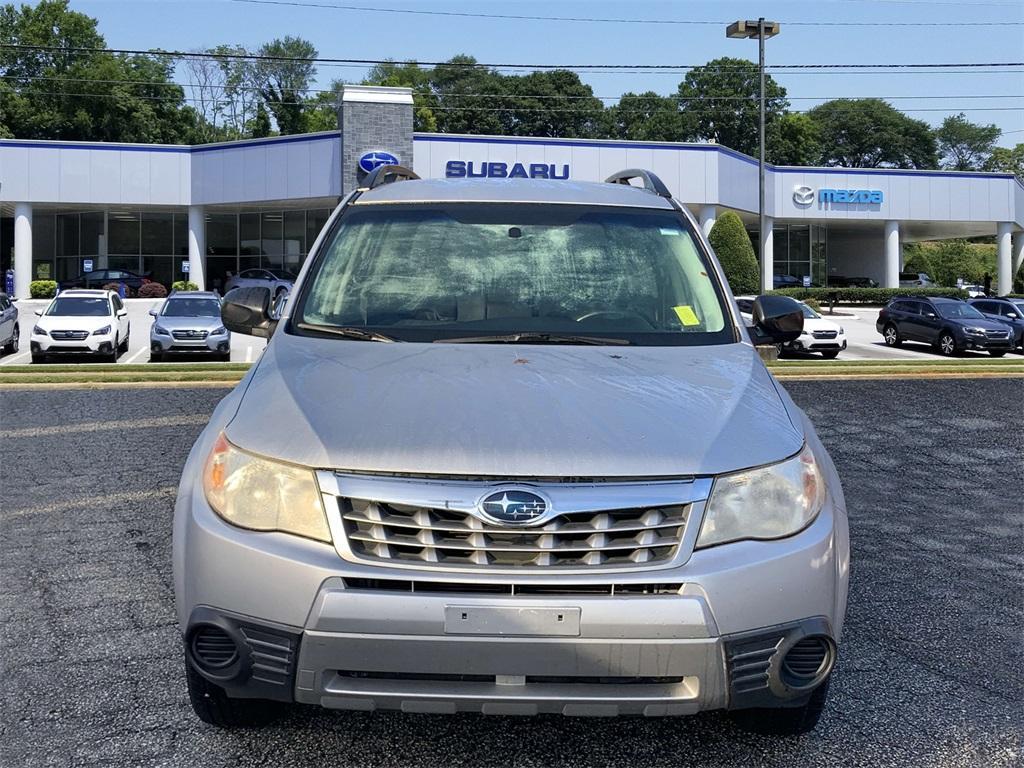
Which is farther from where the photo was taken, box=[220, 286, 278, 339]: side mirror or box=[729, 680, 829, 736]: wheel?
box=[220, 286, 278, 339]: side mirror

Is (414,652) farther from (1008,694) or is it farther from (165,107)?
(165,107)

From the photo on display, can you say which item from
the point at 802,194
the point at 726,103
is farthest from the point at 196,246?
the point at 726,103

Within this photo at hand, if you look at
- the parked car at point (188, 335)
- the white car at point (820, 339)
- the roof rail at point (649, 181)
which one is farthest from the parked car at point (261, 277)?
the roof rail at point (649, 181)

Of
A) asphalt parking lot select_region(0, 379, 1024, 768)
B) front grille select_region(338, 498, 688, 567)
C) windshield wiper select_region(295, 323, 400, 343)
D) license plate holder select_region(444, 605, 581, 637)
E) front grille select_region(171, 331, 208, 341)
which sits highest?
windshield wiper select_region(295, 323, 400, 343)

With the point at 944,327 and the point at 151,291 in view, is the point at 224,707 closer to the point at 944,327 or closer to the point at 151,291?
the point at 944,327

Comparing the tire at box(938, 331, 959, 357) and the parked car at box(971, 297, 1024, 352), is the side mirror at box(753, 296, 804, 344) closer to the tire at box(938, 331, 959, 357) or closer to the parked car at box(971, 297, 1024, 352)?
the tire at box(938, 331, 959, 357)

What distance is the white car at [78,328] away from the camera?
21.5 metres

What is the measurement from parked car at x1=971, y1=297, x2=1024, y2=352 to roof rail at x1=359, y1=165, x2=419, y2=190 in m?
25.9

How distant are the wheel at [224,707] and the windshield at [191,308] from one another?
2034cm

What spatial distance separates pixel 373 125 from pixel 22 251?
646 inches

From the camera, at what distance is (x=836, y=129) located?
10644 centimetres

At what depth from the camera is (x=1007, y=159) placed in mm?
113500

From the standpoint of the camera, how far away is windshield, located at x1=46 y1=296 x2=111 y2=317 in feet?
74.2

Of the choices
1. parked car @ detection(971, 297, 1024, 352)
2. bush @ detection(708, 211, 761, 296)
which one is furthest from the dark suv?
bush @ detection(708, 211, 761, 296)
